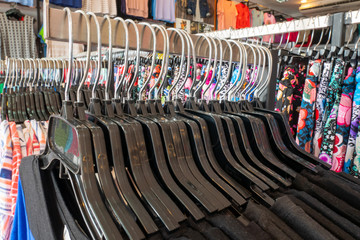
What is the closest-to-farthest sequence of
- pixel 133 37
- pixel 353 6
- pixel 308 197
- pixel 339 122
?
1. pixel 308 197
2. pixel 133 37
3. pixel 339 122
4. pixel 353 6

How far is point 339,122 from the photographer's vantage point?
899mm

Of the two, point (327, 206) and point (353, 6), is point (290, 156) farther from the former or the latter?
point (353, 6)

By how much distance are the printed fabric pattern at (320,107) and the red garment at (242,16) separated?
11.3 feet

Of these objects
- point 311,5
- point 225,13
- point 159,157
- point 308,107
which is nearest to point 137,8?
point 225,13

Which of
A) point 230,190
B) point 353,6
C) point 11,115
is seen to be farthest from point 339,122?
point 353,6

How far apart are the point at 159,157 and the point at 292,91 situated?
78 centimetres

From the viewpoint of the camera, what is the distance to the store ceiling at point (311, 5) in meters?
3.47

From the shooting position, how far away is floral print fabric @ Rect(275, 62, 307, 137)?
41.4 inches

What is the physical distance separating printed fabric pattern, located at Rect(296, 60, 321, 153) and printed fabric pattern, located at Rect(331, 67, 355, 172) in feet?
0.32

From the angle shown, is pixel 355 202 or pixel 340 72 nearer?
pixel 355 202

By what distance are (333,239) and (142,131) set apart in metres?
0.33

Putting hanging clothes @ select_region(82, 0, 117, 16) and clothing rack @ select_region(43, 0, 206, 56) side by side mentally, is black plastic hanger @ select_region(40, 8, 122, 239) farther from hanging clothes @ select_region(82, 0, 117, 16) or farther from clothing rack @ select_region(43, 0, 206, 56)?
hanging clothes @ select_region(82, 0, 117, 16)

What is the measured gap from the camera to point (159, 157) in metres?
0.47


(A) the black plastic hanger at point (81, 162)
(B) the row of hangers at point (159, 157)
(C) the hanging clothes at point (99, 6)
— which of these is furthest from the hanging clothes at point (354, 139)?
(C) the hanging clothes at point (99, 6)
